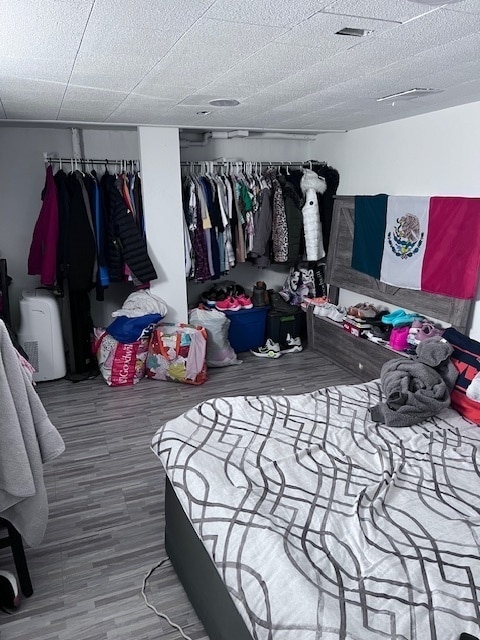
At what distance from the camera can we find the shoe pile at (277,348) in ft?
15.6

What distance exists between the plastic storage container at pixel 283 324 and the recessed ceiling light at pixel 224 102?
220 centimetres

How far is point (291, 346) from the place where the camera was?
492 cm

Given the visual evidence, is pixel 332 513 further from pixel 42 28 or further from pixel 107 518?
pixel 42 28

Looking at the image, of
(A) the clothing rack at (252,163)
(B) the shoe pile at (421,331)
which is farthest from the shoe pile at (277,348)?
(A) the clothing rack at (252,163)

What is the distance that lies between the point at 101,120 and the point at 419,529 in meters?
3.58

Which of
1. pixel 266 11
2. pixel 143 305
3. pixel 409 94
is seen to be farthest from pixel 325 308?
pixel 266 11

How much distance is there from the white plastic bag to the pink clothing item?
134 cm

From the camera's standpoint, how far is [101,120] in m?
3.73

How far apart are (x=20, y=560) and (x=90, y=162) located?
340 centimetres

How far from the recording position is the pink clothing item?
390cm

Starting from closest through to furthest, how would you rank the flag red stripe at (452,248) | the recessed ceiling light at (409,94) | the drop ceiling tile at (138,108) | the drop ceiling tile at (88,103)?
the drop ceiling tile at (88,103), the recessed ceiling light at (409,94), the drop ceiling tile at (138,108), the flag red stripe at (452,248)

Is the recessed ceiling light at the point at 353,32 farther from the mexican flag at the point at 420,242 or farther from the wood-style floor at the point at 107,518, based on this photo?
the wood-style floor at the point at 107,518

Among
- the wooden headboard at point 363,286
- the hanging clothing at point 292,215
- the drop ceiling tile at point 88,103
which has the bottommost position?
the wooden headboard at point 363,286

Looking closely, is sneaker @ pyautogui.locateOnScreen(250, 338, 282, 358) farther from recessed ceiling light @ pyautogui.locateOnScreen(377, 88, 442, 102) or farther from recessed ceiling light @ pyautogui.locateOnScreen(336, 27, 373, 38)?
recessed ceiling light @ pyautogui.locateOnScreen(336, 27, 373, 38)
